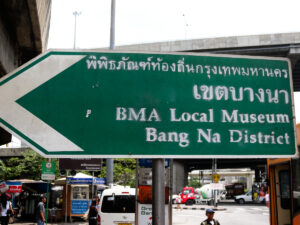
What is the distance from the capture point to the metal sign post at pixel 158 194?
87.7 inches

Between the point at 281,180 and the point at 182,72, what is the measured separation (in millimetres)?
7177

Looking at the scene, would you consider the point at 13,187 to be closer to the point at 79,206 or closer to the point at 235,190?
the point at 79,206

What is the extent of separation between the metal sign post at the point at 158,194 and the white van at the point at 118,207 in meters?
10.5

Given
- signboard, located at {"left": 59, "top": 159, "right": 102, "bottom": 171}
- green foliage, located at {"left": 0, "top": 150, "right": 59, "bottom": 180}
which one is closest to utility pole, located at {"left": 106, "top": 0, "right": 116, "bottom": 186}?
signboard, located at {"left": 59, "top": 159, "right": 102, "bottom": 171}

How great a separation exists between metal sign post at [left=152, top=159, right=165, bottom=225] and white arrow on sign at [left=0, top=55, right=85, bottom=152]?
0.49m

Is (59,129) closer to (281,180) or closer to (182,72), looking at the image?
(182,72)

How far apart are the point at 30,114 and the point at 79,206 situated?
67.7 ft

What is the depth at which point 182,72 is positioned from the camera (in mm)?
2395


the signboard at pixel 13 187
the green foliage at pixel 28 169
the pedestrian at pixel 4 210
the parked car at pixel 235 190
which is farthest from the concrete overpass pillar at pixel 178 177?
the pedestrian at pixel 4 210

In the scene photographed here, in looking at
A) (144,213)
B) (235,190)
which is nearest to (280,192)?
(144,213)

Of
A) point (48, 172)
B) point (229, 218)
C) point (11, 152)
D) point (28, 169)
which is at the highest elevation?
point (11, 152)

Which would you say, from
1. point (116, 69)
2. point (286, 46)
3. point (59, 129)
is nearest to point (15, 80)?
point (59, 129)

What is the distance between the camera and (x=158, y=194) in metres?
2.26

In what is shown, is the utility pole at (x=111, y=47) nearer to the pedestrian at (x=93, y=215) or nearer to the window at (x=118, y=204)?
the pedestrian at (x=93, y=215)
